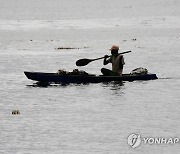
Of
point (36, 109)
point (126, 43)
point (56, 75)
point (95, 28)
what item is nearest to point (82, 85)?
point (56, 75)

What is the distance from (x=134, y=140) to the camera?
2712 cm

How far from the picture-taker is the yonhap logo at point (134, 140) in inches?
1048

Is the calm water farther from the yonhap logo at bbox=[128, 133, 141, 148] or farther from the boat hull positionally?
the boat hull

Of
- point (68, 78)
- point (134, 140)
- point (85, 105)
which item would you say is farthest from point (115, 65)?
point (134, 140)

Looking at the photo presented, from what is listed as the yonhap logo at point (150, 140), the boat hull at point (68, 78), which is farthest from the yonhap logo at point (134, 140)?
the boat hull at point (68, 78)

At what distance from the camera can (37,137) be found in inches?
1103

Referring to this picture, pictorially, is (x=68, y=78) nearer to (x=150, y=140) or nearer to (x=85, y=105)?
(x=85, y=105)

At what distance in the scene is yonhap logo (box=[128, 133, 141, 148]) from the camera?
26.6 metres

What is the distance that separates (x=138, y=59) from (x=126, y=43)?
49.9ft

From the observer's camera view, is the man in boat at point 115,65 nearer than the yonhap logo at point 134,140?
No

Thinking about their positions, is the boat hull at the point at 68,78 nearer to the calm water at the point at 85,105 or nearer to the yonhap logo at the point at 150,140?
the calm water at the point at 85,105

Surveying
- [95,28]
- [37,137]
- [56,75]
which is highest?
[95,28]

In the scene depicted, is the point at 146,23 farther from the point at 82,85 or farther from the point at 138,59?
the point at 82,85

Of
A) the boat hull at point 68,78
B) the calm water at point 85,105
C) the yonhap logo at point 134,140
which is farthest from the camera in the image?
the boat hull at point 68,78
